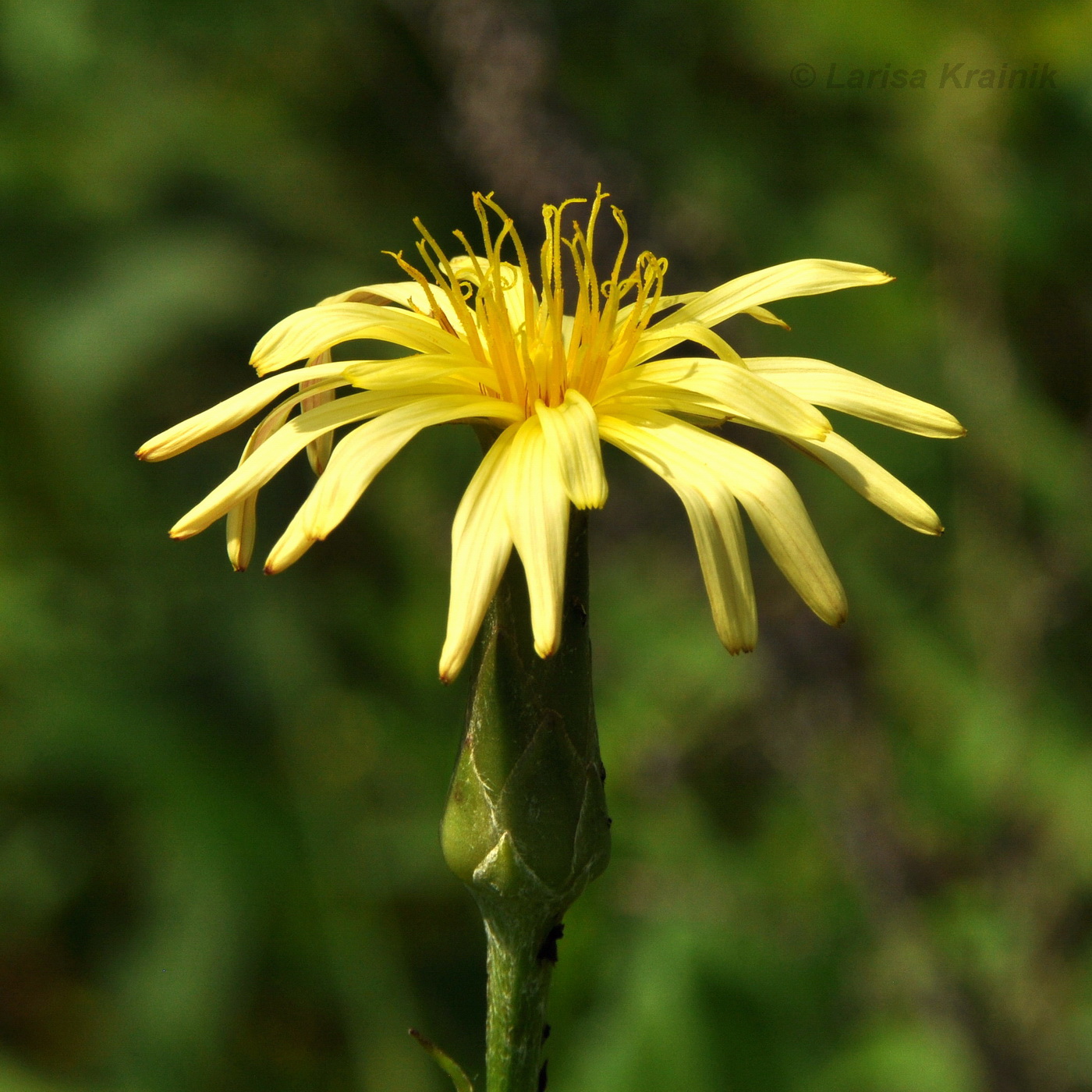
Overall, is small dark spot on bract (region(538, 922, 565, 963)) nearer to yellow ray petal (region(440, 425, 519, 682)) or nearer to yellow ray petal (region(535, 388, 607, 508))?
yellow ray petal (region(440, 425, 519, 682))

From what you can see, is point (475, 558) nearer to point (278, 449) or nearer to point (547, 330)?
point (278, 449)

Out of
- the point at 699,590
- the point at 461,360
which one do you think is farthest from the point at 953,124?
the point at 461,360

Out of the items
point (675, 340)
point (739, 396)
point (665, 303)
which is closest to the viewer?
point (739, 396)

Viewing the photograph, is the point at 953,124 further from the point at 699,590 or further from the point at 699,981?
the point at 699,981

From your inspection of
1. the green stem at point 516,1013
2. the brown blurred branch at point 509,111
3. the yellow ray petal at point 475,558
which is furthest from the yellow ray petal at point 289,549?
the brown blurred branch at point 509,111

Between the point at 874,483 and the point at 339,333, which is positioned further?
the point at 339,333

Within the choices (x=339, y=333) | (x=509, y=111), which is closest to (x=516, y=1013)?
(x=339, y=333)

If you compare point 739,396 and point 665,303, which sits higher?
point 665,303
